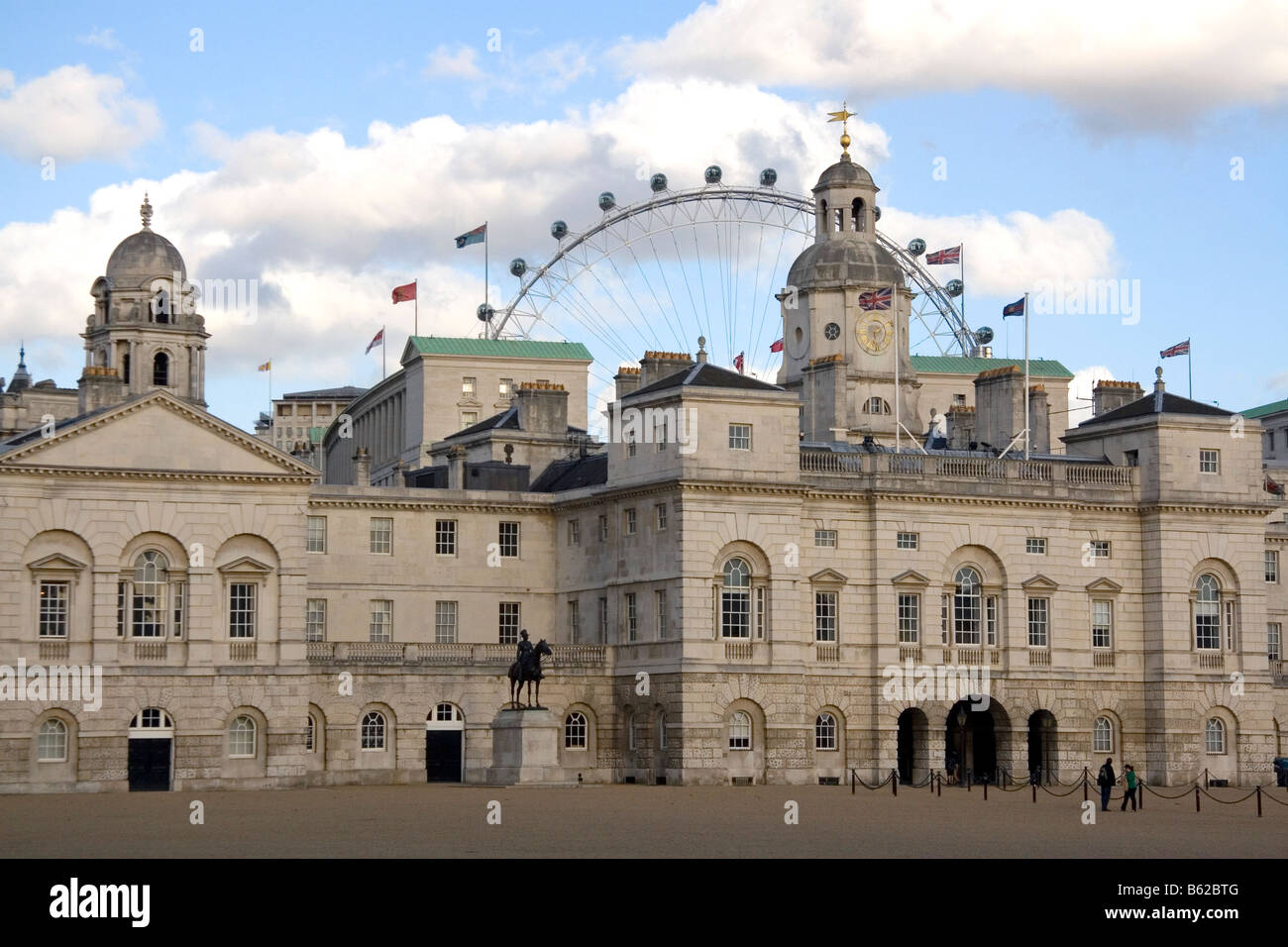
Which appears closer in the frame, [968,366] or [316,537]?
[316,537]

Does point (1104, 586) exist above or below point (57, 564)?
below

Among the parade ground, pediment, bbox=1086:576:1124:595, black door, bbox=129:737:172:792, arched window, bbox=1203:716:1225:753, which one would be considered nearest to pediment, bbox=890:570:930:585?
pediment, bbox=1086:576:1124:595

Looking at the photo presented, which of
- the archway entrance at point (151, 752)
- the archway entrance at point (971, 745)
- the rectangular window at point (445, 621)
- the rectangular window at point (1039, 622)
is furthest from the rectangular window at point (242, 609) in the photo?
the rectangular window at point (1039, 622)

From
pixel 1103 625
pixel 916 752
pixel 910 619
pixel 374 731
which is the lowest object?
pixel 916 752

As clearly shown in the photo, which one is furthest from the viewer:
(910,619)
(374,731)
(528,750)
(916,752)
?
(910,619)

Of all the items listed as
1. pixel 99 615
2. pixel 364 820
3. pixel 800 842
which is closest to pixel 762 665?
pixel 99 615

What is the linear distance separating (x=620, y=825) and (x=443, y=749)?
29.3m

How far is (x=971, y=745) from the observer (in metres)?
89.9

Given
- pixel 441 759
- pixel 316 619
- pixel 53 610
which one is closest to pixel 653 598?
pixel 441 759

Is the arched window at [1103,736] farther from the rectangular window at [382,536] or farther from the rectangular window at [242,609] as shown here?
the rectangular window at [242,609]

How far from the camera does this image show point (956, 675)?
87.6 m

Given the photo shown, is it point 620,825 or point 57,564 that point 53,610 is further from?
point 620,825

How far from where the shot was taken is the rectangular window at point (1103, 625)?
90812 millimetres

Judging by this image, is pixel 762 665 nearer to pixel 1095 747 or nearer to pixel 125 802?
pixel 1095 747
